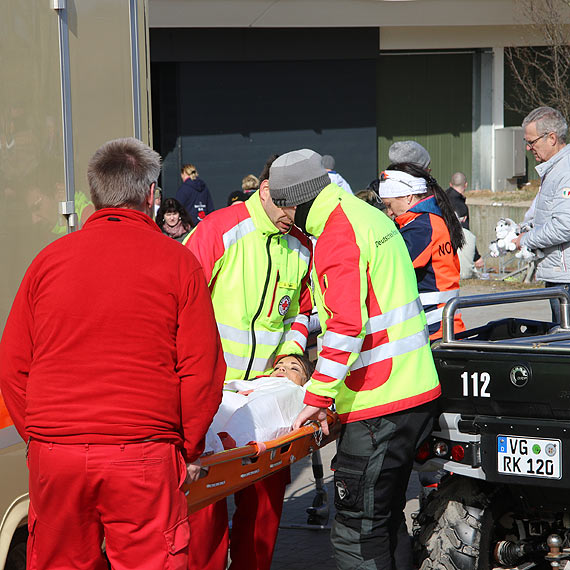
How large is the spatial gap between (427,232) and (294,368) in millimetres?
1146

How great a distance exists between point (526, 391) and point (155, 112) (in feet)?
56.0

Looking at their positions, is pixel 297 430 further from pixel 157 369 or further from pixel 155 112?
pixel 155 112

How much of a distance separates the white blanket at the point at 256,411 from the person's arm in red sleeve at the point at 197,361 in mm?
578

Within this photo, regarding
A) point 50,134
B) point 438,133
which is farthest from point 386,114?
point 50,134

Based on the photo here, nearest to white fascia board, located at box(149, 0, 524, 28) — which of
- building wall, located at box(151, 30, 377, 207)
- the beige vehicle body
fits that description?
building wall, located at box(151, 30, 377, 207)

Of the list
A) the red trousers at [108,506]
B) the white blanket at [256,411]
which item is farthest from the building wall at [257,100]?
the red trousers at [108,506]

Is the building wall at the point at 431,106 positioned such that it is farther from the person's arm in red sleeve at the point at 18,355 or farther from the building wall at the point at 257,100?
the person's arm in red sleeve at the point at 18,355

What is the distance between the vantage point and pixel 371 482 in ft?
13.2

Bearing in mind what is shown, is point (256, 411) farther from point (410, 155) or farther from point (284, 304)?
point (410, 155)

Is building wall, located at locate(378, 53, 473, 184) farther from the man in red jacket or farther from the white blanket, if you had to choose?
the man in red jacket

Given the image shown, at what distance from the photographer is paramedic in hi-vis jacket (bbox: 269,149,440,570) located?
13.1 feet

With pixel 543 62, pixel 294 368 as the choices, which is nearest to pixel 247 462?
pixel 294 368

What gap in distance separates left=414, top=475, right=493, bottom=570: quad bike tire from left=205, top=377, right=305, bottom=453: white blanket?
2.48ft

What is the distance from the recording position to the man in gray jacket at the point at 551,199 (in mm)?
6500
